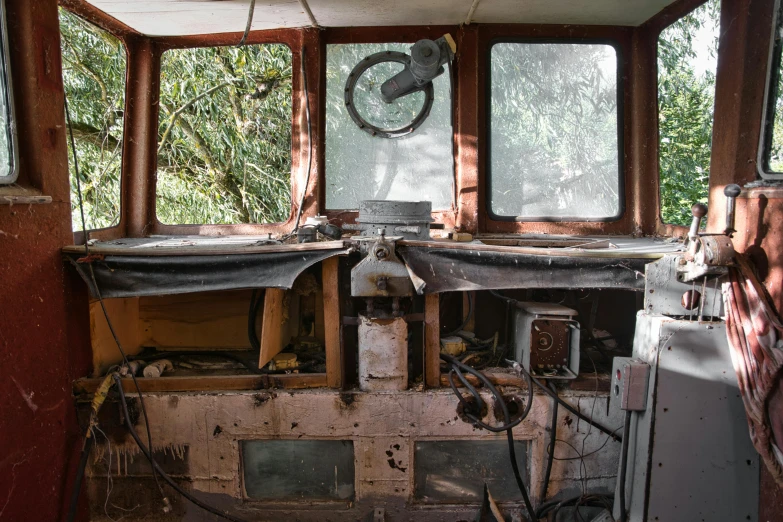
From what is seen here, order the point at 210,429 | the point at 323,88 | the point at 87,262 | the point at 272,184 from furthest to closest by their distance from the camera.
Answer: the point at 272,184, the point at 323,88, the point at 210,429, the point at 87,262

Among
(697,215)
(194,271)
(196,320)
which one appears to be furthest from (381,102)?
(697,215)

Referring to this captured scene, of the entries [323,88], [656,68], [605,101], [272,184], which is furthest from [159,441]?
[656,68]

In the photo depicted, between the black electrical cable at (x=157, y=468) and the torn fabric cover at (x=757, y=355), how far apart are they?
2.63 meters

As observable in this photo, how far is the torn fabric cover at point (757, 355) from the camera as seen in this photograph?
87.1 inches

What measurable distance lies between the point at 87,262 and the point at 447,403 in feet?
6.73

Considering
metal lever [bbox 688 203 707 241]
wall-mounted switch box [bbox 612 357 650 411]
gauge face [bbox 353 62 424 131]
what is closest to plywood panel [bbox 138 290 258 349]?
gauge face [bbox 353 62 424 131]

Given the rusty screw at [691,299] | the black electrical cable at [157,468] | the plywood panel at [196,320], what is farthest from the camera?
the plywood panel at [196,320]

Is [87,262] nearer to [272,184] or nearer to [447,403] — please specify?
[447,403]

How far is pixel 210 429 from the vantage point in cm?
317

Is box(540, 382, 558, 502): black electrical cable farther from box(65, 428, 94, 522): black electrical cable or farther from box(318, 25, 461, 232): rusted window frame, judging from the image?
box(65, 428, 94, 522): black electrical cable

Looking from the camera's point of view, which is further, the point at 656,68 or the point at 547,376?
the point at 656,68

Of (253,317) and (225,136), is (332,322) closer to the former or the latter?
(253,317)

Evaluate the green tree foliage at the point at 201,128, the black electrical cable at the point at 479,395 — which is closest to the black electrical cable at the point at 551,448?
the black electrical cable at the point at 479,395

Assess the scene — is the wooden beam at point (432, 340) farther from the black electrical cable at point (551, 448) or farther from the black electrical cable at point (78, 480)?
the black electrical cable at point (78, 480)
